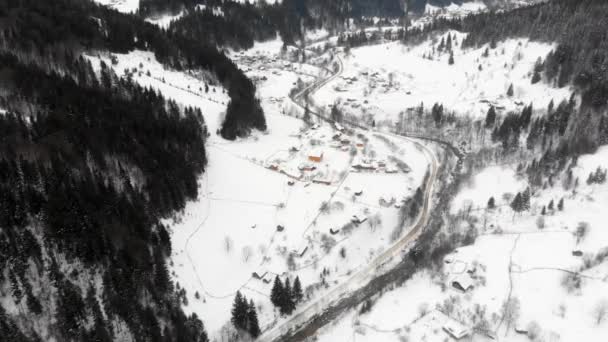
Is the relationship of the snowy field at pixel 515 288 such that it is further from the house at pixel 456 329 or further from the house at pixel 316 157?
the house at pixel 316 157

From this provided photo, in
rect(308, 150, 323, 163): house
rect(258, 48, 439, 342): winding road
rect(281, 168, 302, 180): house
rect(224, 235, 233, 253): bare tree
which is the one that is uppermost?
rect(308, 150, 323, 163): house

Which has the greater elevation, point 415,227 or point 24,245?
point 24,245

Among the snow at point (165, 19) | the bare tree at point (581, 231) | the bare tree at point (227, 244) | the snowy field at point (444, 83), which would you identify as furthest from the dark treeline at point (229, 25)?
the bare tree at point (581, 231)

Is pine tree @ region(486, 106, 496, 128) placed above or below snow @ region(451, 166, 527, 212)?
above

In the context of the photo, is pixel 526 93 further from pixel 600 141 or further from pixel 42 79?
pixel 42 79

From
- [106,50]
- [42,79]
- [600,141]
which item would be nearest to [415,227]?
[600,141]

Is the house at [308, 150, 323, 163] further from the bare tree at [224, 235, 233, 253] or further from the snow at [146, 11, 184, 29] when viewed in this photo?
the snow at [146, 11, 184, 29]

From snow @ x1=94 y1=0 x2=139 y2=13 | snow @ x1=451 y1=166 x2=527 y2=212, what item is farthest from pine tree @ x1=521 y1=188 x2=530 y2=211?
snow @ x1=94 y1=0 x2=139 y2=13
